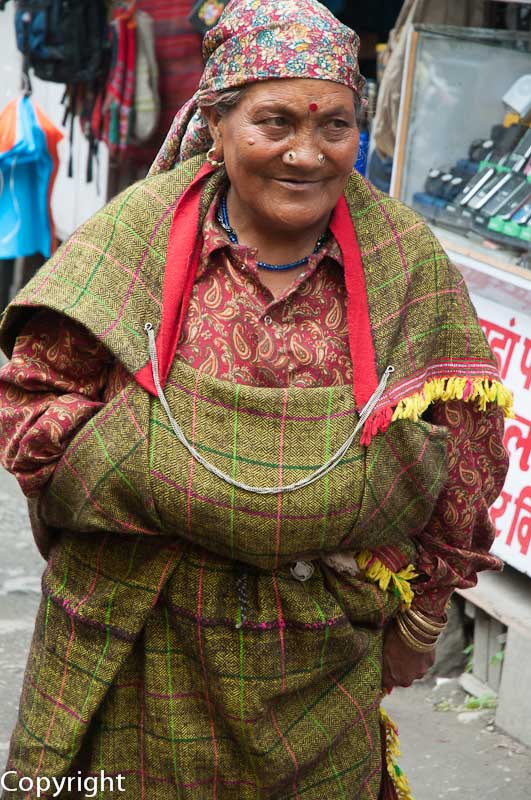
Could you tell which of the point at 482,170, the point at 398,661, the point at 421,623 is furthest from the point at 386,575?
the point at 482,170

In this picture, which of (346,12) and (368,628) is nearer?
(368,628)

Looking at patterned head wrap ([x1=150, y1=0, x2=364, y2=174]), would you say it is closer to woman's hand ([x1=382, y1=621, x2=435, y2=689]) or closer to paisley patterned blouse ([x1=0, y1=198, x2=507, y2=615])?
paisley patterned blouse ([x1=0, y1=198, x2=507, y2=615])

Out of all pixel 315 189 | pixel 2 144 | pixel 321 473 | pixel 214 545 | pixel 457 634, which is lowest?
pixel 457 634

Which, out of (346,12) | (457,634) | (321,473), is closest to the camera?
(321,473)

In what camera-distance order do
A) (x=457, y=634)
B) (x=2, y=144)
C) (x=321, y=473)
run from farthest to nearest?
1. (x=2, y=144)
2. (x=457, y=634)
3. (x=321, y=473)

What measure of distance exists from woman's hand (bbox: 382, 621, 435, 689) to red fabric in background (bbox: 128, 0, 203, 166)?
4022 millimetres

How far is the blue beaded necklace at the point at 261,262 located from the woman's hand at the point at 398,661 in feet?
2.71

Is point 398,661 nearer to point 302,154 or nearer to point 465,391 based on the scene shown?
point 465,391

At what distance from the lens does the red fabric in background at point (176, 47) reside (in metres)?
6.05

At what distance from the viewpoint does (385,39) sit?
589cm

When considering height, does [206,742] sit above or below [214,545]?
below

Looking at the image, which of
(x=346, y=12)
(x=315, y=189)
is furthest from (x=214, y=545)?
(x=346, y=12)

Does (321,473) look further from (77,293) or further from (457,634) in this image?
(457,634)

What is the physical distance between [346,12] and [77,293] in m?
3.86
